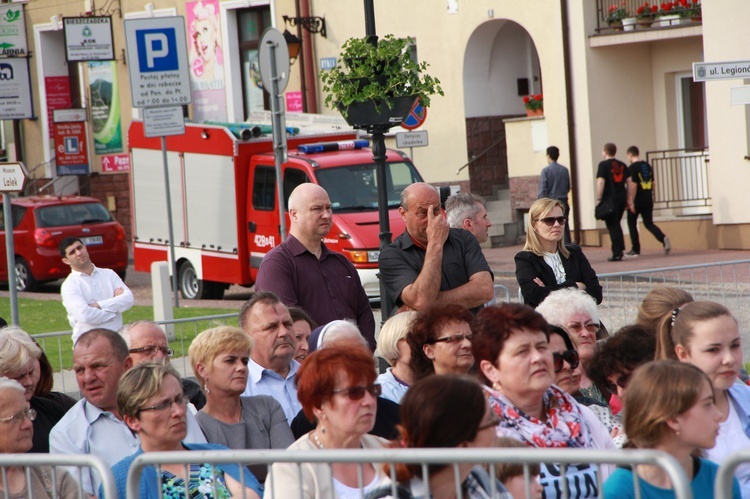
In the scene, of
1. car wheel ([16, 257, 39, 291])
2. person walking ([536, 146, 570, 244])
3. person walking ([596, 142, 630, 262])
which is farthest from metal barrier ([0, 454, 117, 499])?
car wheel ([16, 257, 39, 291])

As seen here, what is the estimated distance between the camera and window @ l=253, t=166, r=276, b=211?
18.3 meters

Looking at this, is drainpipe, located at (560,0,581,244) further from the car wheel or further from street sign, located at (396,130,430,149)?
the car wheel

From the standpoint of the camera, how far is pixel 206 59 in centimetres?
3128

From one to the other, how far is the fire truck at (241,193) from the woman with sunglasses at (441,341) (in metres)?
10.6

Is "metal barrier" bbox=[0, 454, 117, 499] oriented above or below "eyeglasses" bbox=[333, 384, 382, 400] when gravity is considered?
below

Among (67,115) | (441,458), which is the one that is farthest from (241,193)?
(67,115)

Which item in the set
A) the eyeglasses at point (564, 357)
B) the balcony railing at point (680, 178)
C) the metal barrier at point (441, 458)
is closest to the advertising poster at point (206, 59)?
the balcony railing at point (680, 178)

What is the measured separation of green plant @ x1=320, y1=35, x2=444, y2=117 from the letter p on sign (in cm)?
438

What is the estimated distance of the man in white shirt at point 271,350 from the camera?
6648 millimetres

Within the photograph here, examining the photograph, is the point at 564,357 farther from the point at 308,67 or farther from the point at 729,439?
the point at 308,67

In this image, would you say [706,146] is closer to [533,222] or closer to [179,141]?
[179,141]

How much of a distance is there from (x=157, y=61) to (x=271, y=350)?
919 cm

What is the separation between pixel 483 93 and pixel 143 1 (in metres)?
10.0

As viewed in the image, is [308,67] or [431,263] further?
[308,67]
